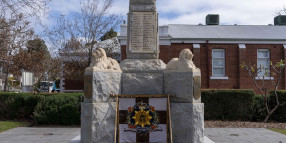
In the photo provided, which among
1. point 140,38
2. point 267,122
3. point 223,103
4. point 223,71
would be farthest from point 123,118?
point 223,71

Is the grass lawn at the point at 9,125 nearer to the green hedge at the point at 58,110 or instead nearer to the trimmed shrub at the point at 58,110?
the green hedge at the point at 58,110

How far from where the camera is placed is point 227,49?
74.4 ft

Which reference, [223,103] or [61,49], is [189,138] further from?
[61,49]

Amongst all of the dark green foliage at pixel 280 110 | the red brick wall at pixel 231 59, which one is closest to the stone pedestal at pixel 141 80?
the dark green foliage at pixel 280 110

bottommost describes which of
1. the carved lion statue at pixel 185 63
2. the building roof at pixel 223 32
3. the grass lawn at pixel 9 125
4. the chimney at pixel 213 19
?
the grass lawn at pixel 9 125

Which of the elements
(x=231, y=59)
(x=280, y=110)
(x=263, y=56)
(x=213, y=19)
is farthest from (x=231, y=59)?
(x=280, y=110)

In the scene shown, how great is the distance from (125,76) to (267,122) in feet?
34.1

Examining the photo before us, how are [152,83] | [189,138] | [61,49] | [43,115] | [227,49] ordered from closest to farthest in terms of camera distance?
[189,138], [152,83], [43,115], [61,49], [227,49]

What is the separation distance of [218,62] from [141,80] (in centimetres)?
1857

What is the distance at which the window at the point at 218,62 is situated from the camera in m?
22.8

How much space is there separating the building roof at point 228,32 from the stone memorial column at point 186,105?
56.1 feet

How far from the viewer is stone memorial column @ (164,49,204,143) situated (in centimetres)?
516

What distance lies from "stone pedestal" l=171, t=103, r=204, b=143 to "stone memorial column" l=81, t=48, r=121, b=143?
1.29 meters

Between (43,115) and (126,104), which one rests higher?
(126,104)
